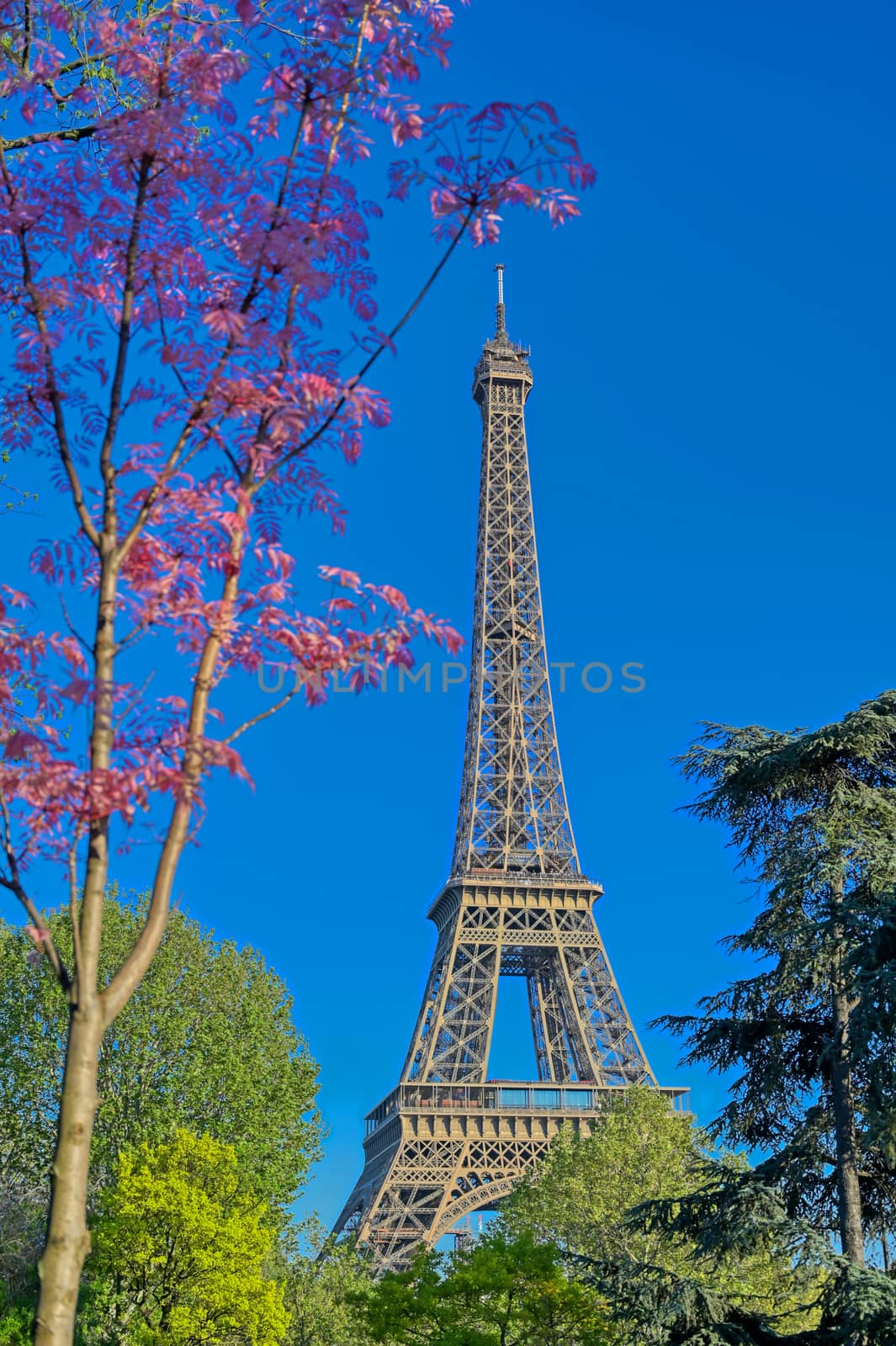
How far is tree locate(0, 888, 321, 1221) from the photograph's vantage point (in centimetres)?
3675

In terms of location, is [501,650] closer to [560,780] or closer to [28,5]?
[560,780]

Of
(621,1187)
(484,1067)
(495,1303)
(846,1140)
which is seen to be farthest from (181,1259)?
(484,1067)

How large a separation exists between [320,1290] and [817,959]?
89.0ft

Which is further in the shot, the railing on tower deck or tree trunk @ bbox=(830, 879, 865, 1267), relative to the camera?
the railing on tower deck

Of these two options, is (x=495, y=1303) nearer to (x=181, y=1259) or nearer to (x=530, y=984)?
(x=181, y=1259)

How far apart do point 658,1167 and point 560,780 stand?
33476 millimetres

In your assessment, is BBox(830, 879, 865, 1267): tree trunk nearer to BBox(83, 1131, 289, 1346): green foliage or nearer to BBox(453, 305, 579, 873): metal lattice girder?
BBox(83, 1131, 289, 1346): green foliage

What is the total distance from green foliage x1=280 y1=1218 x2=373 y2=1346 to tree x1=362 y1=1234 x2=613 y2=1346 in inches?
388

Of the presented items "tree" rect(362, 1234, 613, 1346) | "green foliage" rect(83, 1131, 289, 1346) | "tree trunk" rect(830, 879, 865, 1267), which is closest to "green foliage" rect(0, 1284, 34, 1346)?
"green foliage" rect(83, 1131, 289, 1346)

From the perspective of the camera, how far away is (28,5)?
9.33 m

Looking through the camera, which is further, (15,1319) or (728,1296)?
(15,1319)

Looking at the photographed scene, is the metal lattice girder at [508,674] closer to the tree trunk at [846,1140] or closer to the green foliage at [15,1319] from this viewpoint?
the green foliage at [15,1319]

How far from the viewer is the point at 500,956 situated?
64000 mm

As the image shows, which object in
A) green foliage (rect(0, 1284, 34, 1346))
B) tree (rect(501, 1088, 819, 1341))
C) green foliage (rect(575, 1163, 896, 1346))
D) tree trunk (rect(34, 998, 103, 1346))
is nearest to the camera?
tree trunk (rect(34, 998, 103, 1346))
